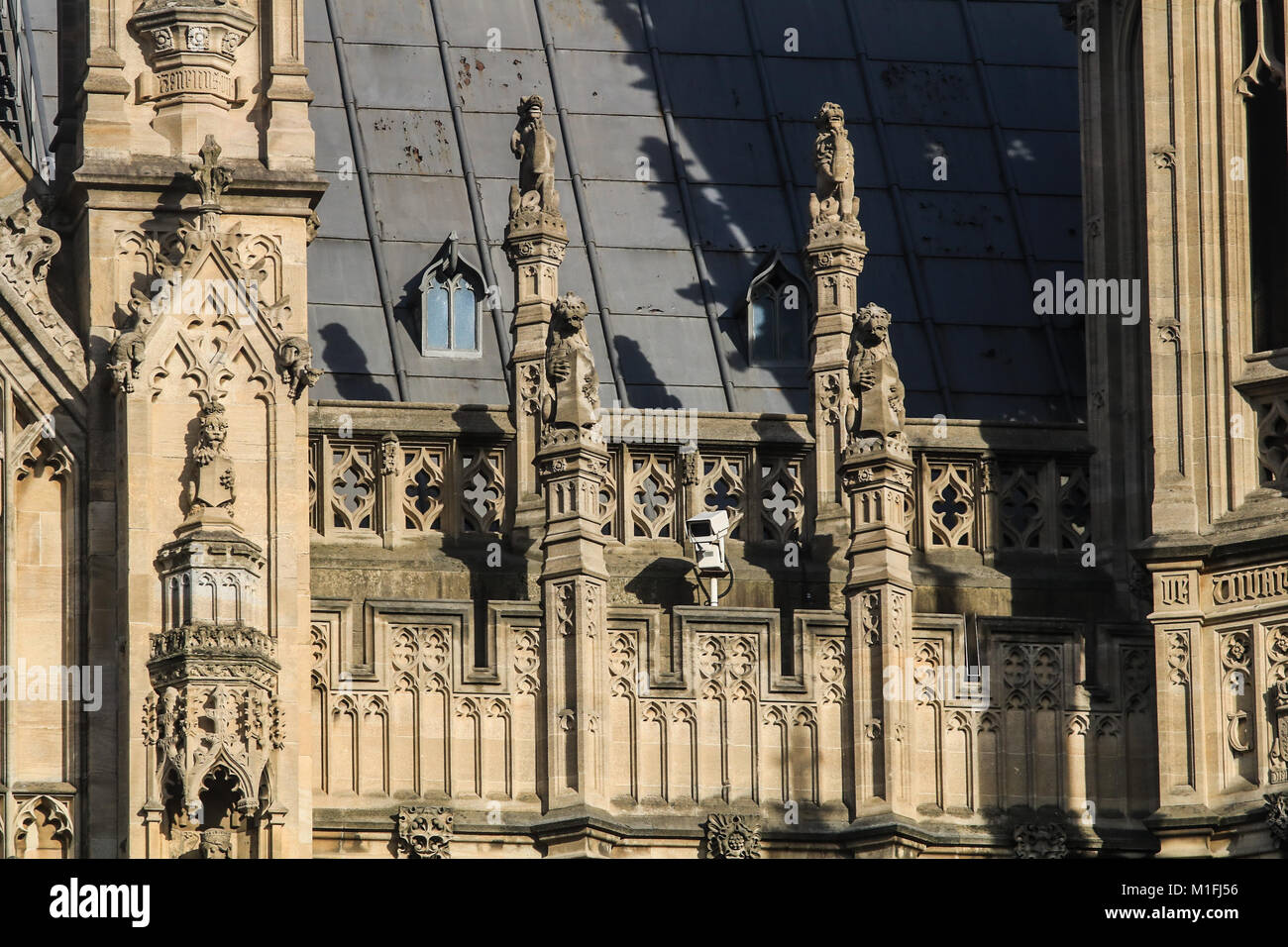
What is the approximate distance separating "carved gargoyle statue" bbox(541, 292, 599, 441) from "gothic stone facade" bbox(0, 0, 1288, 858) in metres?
0.04

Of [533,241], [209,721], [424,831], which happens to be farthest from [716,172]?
[209,721]

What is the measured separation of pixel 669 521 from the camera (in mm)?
40625

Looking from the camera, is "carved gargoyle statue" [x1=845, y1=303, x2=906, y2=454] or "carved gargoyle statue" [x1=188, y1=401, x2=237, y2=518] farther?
"carved gargoyle statue" [x1=845, y1=303, x2=906, y2=454]

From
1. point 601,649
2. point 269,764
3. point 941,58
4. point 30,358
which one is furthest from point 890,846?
point 941,58

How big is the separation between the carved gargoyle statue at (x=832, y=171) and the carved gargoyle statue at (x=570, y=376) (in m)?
3.78

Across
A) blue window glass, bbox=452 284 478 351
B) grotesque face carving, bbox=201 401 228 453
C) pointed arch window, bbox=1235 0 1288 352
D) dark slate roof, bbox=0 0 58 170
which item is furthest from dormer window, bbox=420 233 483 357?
pointed arch window, bbox=1235 0 1288 352

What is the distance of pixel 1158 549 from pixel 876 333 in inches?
117

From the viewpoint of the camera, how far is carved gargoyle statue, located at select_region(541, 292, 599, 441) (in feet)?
127

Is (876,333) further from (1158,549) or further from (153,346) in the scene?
(153,346)

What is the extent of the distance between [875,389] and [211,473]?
582cm

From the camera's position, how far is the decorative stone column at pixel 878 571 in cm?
3856

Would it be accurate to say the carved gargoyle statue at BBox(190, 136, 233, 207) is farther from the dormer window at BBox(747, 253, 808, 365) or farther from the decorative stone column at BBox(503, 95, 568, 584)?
the dormer window at BBox(747, 253, 808, 365)

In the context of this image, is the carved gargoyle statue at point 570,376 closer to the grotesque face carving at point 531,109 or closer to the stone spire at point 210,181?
the grotesque face carving at point 531,109

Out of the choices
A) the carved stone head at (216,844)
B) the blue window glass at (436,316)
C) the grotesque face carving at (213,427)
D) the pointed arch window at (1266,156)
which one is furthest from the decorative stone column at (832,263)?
the carved stone head at (216,844)
